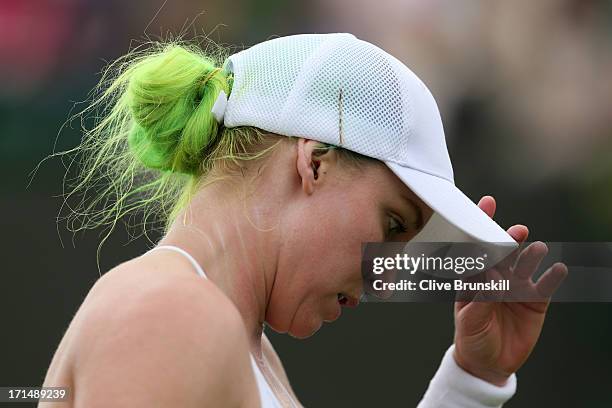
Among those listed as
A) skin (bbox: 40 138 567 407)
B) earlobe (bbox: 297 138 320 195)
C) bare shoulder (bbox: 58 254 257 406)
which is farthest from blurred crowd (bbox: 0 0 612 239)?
bare shoulder (bbox: 58 254 257 406)

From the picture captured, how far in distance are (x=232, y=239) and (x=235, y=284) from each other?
6 centimetres

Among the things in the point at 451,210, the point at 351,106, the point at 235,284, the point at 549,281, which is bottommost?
the point at 549,281

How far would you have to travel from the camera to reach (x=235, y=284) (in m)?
1.14

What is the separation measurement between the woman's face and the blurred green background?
1265mm

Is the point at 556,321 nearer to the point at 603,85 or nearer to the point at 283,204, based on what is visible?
the point at 603,85

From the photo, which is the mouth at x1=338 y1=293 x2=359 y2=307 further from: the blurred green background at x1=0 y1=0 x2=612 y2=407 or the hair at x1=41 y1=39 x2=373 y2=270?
the blurred green background at x1=0 y1=0 x2=612 y2=407

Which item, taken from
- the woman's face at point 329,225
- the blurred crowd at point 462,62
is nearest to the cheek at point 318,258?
the woman's face at point 329,225

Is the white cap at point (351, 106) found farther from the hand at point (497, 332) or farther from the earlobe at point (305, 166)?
the hand at point (497, 332)

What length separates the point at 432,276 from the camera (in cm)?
157

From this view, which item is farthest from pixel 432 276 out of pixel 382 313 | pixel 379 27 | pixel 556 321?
pixel 379 27

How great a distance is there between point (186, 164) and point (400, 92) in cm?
29

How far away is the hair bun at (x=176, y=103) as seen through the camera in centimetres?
116

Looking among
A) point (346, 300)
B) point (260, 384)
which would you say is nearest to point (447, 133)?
point (346, 300)

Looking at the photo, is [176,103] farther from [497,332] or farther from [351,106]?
[497,332]
